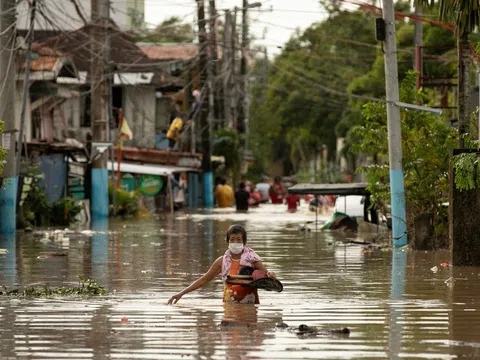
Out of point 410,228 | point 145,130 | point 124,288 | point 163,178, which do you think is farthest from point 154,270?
point 145,130

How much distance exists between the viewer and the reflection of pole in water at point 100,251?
19484 millimetres

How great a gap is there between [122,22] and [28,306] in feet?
179

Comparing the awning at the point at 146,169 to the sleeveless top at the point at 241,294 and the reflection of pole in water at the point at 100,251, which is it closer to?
the reflection of pole in water at the point at 100,251

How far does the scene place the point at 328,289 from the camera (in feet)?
53.9

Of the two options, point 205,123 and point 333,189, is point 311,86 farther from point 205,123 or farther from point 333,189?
point 333,189

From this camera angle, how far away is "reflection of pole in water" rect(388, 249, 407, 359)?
1091 centimetres

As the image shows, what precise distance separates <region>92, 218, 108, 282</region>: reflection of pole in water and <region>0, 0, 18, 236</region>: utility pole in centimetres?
219

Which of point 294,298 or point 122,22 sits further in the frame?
point 122,22

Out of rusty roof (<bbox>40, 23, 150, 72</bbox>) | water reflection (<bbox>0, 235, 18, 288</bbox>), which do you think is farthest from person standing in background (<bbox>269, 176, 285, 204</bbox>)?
water reflection (<bbox>0, 235, 18, 288</bbox>)

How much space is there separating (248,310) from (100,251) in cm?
1162

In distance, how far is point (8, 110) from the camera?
104ft

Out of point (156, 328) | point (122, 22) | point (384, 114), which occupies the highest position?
point (122, 22)

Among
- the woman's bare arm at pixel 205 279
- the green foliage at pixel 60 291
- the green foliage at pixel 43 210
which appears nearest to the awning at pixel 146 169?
the green foliage at pixel 43 210

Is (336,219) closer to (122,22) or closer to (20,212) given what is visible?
(20,212)
